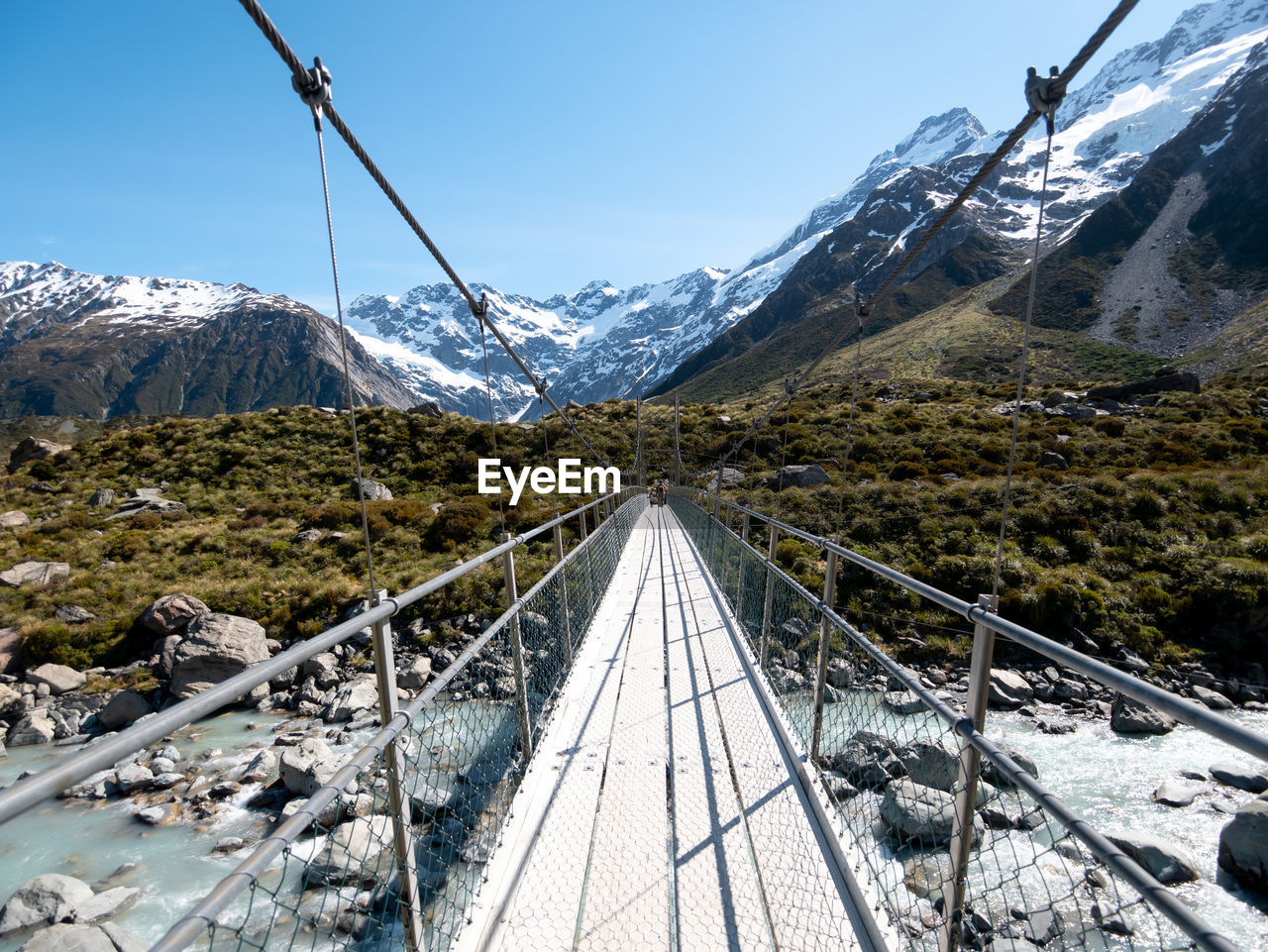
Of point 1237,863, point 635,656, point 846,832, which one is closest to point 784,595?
point 635,656

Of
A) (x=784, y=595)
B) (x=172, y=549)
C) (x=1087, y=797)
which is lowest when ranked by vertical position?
(x=1087, y=797)

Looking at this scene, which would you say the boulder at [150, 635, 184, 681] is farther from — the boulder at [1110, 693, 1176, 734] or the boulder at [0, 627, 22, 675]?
the boulder at [1110, 693, 1176, 734]

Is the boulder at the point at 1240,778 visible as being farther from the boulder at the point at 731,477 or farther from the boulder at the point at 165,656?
the boulder at the point at 731,477

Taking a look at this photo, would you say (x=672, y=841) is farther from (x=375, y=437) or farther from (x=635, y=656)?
(x=375, y=437)

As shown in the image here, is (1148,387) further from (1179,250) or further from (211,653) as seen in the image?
(1179,250)

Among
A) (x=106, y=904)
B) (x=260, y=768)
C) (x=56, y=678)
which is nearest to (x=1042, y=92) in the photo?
(x=106, y=904)
